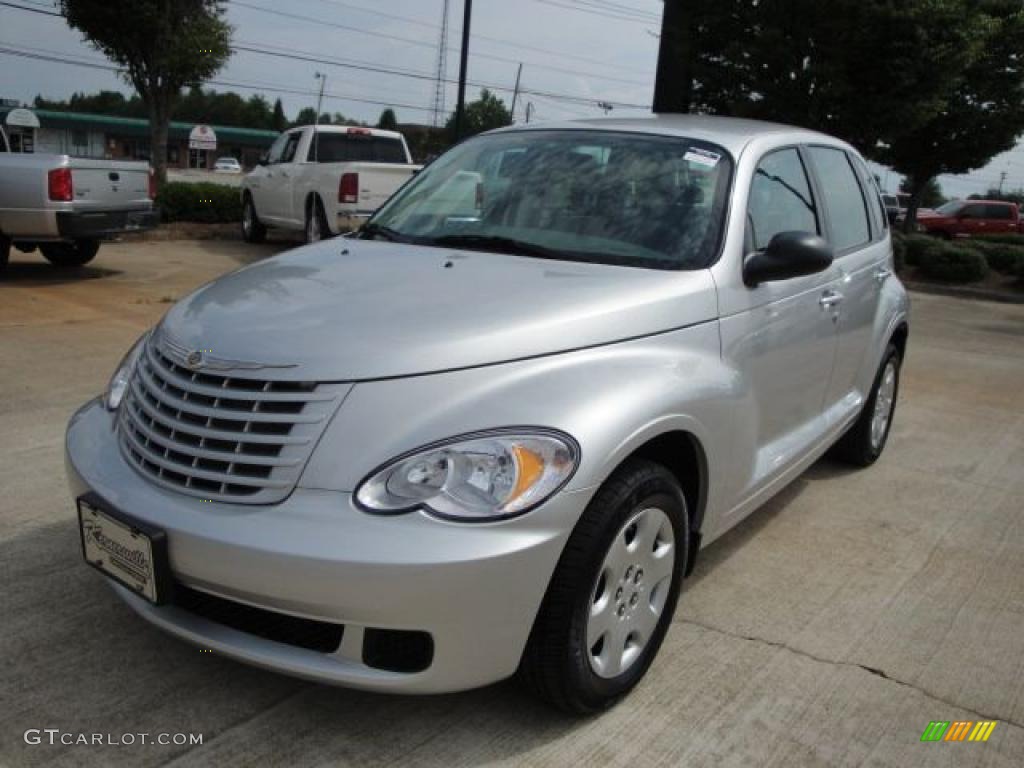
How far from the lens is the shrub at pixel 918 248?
15242 mm

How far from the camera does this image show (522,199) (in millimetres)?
3523

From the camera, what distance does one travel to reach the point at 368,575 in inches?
82.7

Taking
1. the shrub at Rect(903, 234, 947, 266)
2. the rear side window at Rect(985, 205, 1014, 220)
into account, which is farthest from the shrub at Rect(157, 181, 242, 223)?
the rear side window at Rect(985, 205, 1014, 220)

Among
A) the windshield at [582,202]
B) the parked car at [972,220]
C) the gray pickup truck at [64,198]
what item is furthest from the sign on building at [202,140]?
the windshield at [582,202]

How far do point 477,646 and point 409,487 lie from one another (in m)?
0.41

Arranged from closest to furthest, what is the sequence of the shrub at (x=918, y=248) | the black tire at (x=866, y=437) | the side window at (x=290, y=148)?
the black tire at (x=866, y=437)
the side window at (x=290, y=148)
the shrub at (x=918, y=248)

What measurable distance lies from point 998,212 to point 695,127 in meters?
28.8

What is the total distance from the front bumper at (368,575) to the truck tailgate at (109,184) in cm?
790

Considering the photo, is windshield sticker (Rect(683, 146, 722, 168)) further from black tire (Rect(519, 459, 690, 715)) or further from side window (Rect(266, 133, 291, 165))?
side window (Rect(266, 133, 291, 165))

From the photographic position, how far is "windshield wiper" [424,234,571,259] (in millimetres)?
3203

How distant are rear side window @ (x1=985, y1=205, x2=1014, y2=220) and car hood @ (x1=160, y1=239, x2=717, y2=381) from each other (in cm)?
2927

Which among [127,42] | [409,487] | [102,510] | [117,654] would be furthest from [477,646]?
[127,42]

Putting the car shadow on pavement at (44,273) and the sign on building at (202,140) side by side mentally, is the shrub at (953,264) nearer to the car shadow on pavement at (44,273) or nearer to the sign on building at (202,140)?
the car shadow on pavement at (44,273)

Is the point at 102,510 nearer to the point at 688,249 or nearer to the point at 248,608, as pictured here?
the point at 248,608
